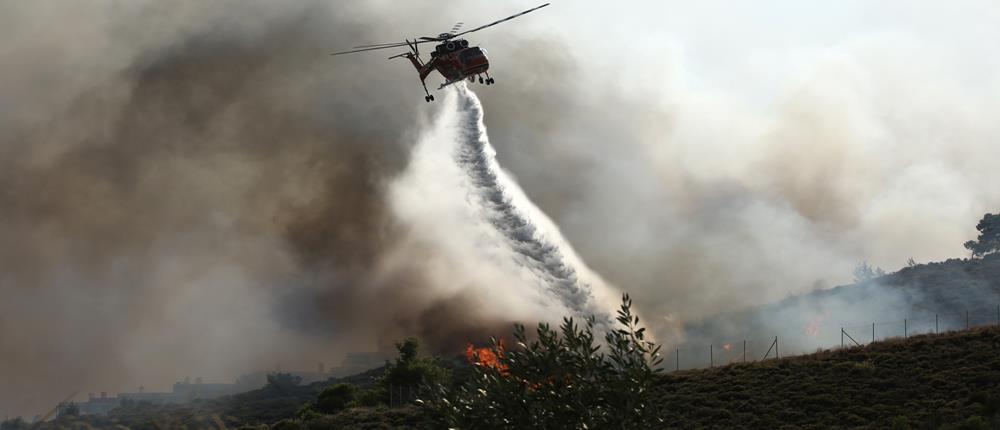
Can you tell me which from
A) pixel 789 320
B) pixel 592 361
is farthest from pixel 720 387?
pixel 789 320

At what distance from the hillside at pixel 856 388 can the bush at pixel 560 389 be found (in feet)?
127

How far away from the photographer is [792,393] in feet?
315

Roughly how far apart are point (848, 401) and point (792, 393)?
→ 20.0 feet

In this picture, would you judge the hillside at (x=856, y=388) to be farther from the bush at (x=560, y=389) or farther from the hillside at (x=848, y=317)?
the hillside at (x=848, y=317)

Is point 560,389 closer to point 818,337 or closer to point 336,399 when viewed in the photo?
point 336,399

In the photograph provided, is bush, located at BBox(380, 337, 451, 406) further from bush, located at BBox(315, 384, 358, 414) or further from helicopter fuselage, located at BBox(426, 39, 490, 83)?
helicopter fuselage, located at BBox(426, 39, 490, 83)

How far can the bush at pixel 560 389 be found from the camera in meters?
47.2

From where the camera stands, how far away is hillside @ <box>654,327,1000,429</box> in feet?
282

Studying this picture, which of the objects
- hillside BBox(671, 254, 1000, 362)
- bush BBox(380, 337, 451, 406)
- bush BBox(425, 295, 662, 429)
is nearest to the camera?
bush BBox(425, 295, 662, 429)

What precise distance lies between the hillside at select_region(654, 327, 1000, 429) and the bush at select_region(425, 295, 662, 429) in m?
38.9

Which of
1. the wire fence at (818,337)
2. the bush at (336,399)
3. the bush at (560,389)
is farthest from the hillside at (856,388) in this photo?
the wire fence at (818,337)

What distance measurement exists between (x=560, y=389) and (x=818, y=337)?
12387 cm

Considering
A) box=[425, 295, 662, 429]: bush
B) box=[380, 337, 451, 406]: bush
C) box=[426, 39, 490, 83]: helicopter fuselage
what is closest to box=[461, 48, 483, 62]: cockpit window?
box=[426, 39, 490, 83]: helicopter fuselage

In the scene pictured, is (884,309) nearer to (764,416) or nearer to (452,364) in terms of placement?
(452,364)
